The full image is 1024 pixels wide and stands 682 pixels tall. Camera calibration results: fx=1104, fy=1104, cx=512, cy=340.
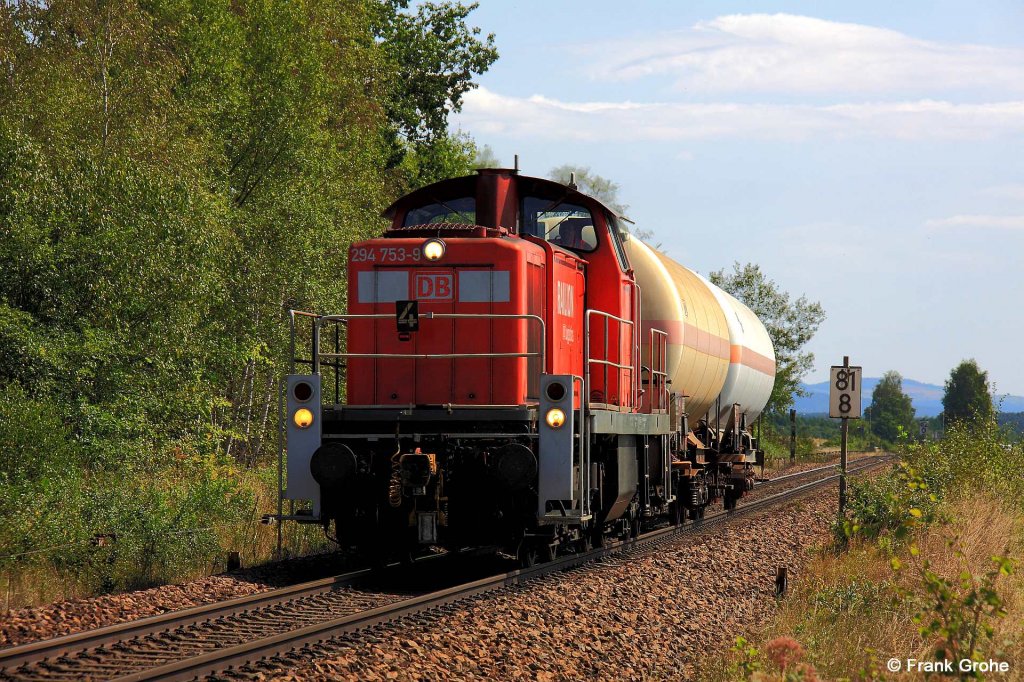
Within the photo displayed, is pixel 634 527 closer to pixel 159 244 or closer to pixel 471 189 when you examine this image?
pixel 471 189

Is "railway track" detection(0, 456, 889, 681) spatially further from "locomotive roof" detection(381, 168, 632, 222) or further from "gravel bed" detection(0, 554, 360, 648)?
"locomotive roof" detection(381, 168, 632, 222)

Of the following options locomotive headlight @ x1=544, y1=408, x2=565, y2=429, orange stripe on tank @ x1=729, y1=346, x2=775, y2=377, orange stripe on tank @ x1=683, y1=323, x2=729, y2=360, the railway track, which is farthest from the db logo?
orange stripe on tank @ x1=729, y1=346, x2=775, y2=377

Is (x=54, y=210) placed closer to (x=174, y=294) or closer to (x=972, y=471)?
(x=174, y=294)

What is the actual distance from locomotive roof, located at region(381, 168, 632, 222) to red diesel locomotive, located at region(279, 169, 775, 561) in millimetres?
18

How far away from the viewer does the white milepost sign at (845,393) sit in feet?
56.3

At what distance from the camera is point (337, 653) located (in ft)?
24.0

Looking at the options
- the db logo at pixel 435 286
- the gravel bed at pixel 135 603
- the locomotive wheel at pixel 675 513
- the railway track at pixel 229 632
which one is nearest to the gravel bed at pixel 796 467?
the locomotive wheel at pixel 675 513

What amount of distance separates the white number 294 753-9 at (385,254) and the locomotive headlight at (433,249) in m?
0.24

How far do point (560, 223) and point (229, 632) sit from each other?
605 centimetres

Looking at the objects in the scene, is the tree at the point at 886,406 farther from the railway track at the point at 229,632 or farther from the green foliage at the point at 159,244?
the railway track at the point at 229,632

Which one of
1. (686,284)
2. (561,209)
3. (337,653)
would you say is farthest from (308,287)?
(337,653)

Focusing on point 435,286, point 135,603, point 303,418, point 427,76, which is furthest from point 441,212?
point 427,76

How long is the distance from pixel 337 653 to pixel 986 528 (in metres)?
9.10

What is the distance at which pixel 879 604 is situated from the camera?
994cm
